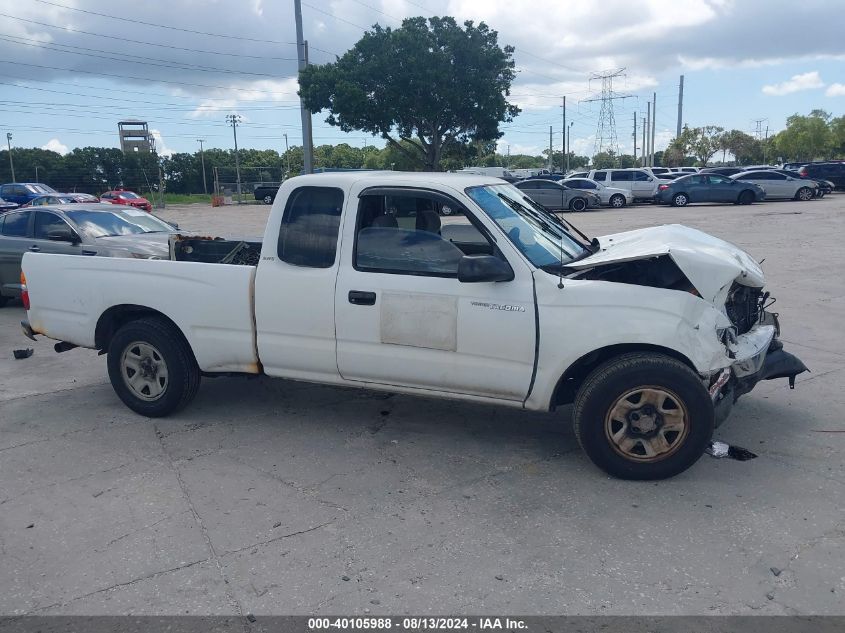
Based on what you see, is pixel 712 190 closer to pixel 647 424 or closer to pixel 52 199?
pixel 52 199

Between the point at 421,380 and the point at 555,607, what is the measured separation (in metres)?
1.93

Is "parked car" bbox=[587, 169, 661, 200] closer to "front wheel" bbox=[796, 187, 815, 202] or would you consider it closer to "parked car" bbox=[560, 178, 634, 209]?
"parked car" bbox=[560, 178, 634, 209]

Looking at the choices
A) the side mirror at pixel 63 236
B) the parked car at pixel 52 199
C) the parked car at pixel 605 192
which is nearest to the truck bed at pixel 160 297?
the side mirror at pixel 63 236

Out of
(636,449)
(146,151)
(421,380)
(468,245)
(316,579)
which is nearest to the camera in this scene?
(316,579)

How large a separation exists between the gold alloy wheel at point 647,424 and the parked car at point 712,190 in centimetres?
2966

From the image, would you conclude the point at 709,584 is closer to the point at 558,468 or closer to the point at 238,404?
the point at 558,468

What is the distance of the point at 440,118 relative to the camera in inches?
1214

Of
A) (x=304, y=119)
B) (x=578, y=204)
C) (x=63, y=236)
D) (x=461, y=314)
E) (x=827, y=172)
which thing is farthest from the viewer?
(x=827, y=172)

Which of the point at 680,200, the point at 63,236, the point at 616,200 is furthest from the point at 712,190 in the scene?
the point at 63,236

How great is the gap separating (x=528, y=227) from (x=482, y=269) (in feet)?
2.89

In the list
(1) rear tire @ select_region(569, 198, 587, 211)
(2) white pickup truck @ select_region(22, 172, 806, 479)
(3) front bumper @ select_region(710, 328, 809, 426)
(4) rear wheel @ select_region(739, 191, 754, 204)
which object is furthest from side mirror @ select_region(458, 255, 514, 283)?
(4) rear wheel @ select_region(739, 191, 754, 204)

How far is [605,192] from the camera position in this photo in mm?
33000

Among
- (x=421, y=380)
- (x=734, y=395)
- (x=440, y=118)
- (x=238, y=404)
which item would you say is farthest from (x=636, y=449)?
(x=440, y=118)

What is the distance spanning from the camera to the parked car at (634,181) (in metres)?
34.2
